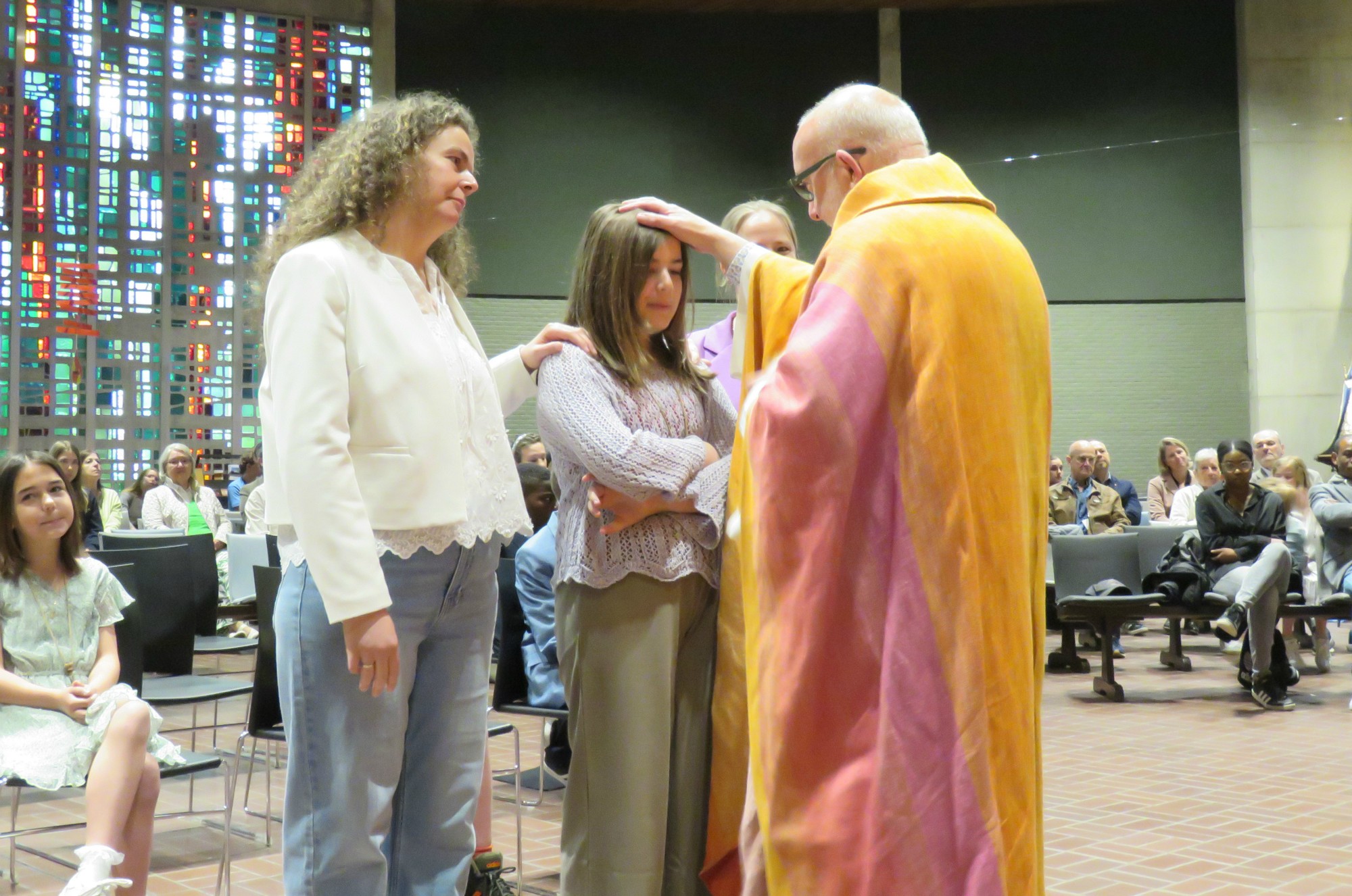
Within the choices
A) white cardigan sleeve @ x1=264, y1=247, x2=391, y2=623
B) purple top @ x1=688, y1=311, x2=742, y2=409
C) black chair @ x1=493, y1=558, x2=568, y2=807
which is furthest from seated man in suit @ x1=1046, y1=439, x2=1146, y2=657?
white cardigan sleeve @ x1=264, y1=247, x2=391, y2=623

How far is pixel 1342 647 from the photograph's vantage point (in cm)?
890

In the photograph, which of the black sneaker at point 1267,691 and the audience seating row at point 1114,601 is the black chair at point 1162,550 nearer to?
the audience seating row at point 1114,601

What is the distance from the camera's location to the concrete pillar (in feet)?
42.2

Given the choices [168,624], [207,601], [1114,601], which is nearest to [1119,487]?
[1114,601]

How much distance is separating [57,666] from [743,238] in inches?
83.1

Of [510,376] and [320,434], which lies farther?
Answer: [510,376]

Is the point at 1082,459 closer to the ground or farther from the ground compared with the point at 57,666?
farther from the ground

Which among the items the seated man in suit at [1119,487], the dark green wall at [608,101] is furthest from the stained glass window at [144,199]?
the seated man in suit at [1119,487]

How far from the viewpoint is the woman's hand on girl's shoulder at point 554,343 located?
2336 millimetres

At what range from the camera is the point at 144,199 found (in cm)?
1252

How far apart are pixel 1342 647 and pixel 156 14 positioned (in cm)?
1148

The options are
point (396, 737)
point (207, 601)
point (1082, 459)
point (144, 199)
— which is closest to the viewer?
point (396, 737)

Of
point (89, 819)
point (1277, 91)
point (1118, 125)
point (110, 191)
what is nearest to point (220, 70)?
point (110, 191)

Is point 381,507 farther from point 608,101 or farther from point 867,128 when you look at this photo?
point 608,101
